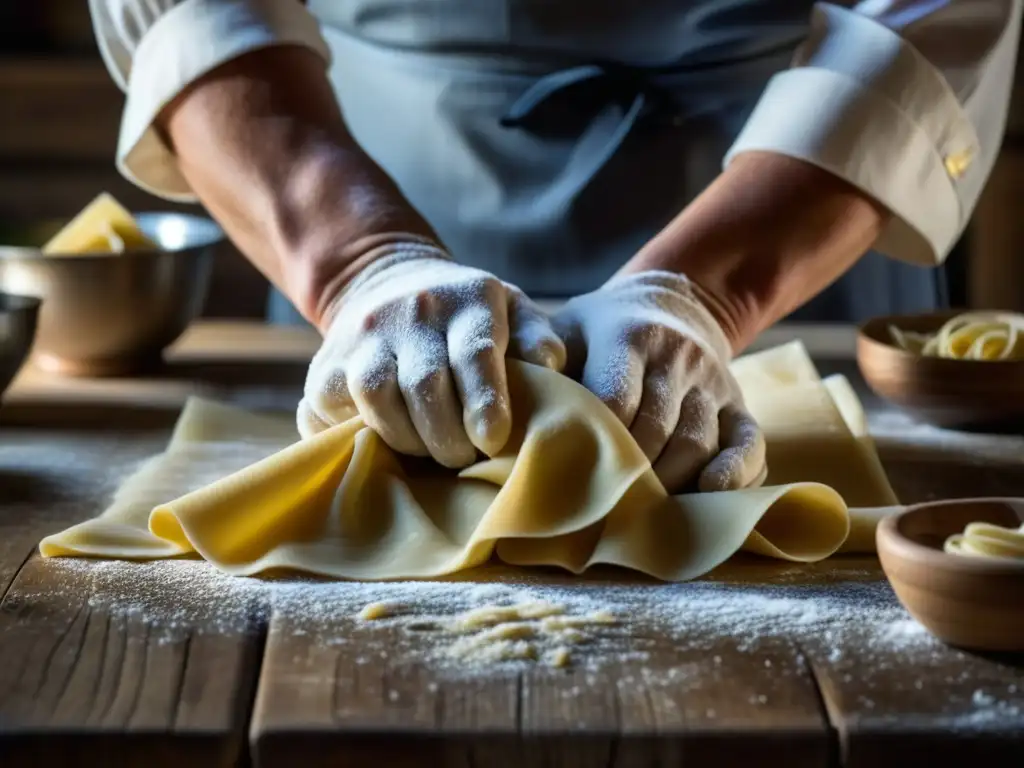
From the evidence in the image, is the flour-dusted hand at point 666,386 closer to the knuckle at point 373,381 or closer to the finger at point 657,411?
the finger at point 657,411

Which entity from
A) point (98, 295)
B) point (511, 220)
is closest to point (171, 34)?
point (98, 295)

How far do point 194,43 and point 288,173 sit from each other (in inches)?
7.3

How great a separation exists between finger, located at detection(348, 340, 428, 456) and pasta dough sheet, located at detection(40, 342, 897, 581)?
1cm

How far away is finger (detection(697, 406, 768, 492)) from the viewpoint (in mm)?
984

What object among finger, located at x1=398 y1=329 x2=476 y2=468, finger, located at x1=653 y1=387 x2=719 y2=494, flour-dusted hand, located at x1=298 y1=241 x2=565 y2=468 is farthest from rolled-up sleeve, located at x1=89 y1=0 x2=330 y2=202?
finger, located at x1=653 y1=387 x2=719 y2=494

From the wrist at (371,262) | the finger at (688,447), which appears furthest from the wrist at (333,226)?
the finger at (688,447)

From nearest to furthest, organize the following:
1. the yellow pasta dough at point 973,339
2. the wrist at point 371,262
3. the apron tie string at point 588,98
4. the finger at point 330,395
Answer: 1. the finger at point 330,395
2. the wrist at point 371,262
3. the yellow pasta dough at point 973,339
4. the apron tie string at point 588,98

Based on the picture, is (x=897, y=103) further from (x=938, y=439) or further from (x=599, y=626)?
(x=599, y=626)

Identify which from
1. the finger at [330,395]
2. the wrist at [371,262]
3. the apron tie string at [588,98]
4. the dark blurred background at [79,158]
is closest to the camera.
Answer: the finger at [330,395]

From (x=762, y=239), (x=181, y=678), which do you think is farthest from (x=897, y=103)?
(x=181, y=678)

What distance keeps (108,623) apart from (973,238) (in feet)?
7.38

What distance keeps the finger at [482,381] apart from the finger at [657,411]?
0.10 meters

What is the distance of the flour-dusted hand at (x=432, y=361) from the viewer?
3.16 feet

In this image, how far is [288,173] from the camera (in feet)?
4.28
